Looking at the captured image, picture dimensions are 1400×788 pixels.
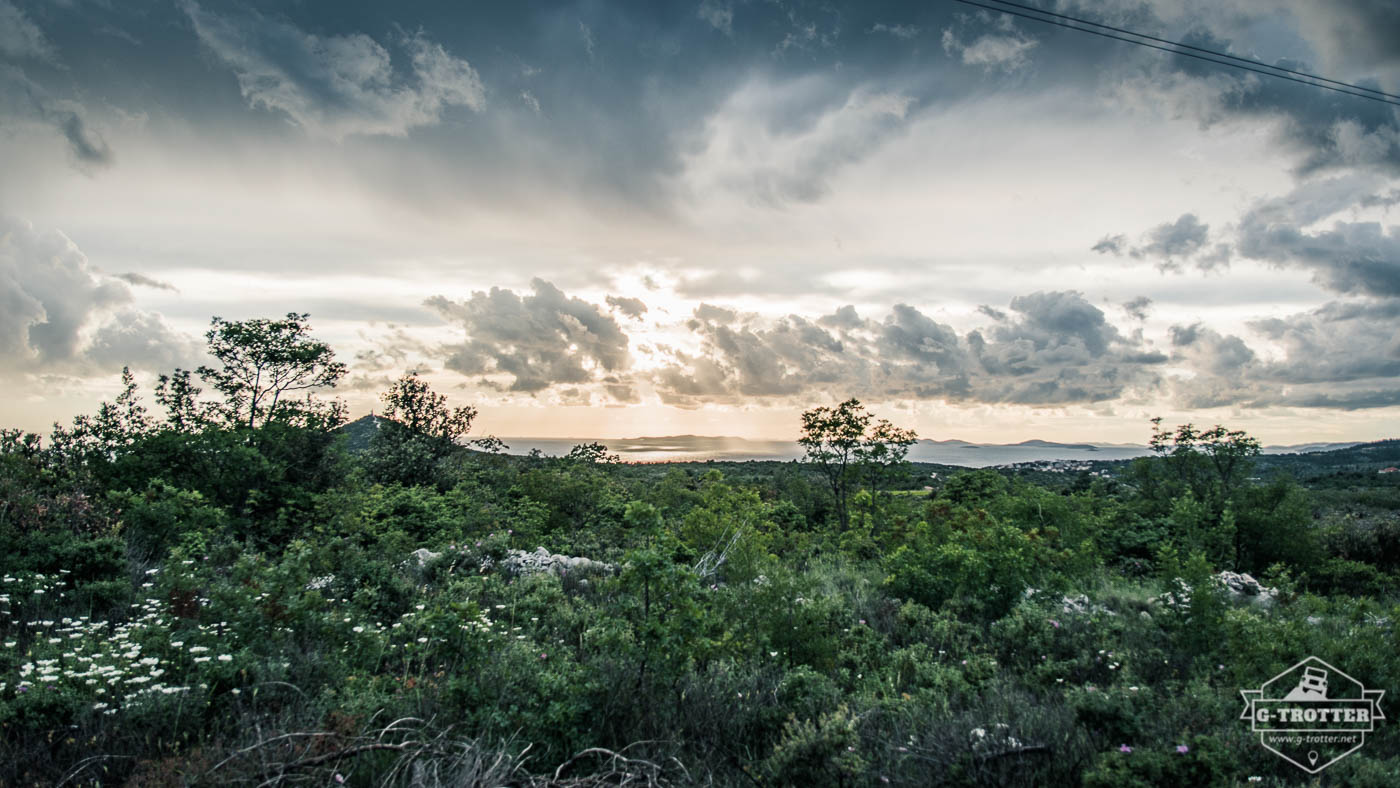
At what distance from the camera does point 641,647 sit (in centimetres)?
467

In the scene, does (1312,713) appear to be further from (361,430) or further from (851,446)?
(361,430)

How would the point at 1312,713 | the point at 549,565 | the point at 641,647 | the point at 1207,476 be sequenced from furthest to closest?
the point at 1207,476
the point at 549,565
the point at 641,647
the point at 1312,713

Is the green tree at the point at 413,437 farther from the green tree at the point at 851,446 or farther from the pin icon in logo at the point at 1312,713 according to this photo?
the pin icon in logo at the point at 1312,713

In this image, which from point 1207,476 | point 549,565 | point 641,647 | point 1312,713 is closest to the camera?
point 1312,713

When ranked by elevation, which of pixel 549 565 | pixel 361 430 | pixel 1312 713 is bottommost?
pixel 549 565

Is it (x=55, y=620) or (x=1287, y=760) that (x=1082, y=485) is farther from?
(x=55, y=620)

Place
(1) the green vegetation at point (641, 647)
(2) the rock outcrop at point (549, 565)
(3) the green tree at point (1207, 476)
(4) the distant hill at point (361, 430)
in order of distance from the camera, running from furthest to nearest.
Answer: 1. (4) the distant hill at point (361, 430)
2. (3) the green tree at point (1207, 476)
3. (2) the rock outcrop at point (549, 565)
4. (1) the green vegetation at point (641, 647)

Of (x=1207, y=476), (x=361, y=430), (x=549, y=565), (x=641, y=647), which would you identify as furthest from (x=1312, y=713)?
(x=361, y=430)

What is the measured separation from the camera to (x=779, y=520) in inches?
661

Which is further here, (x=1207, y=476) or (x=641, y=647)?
(x=1207, y=476)

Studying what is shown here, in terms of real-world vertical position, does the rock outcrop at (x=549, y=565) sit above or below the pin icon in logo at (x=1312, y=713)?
below

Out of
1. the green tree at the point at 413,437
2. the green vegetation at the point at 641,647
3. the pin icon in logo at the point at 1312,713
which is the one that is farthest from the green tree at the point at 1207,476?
the green tree at the point at 413,437

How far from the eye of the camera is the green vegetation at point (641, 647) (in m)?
3.73

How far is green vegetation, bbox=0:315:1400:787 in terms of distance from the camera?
373 centimetres
